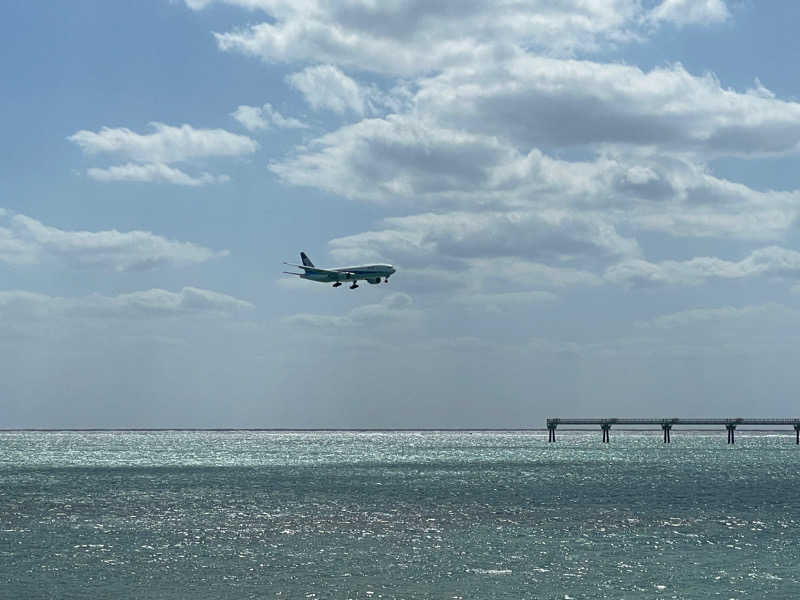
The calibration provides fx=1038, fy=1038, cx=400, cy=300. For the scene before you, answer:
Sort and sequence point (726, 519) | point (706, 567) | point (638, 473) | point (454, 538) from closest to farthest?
point (706, 567) → point (454, 538) → point (726, 519) → point (638, 473)

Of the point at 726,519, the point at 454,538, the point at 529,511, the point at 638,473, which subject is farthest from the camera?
the point at 638,473

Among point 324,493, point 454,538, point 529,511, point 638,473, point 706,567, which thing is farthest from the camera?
point 638,473

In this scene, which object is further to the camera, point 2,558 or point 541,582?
point 2,558

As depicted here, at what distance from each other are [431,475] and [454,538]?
86.6m

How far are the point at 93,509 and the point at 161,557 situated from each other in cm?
3617

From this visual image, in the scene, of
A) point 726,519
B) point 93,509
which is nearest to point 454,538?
point 726,519

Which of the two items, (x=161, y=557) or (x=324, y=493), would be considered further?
(x=324, y=493)

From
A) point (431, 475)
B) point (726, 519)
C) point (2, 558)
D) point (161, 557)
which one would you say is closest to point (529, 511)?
point (726, 519)

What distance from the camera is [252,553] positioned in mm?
70062

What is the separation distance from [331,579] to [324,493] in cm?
6388

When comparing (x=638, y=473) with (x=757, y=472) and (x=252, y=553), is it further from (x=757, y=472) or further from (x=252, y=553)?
(x=252, y=553)

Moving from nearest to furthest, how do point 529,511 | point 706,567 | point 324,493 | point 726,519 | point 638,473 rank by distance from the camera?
point 706,567 → point 726,519 → point 529,511 → point 324,493 → point 638,473

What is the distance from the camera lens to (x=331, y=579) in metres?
59.8

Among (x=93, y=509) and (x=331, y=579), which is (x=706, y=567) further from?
(x=93, y=509)
